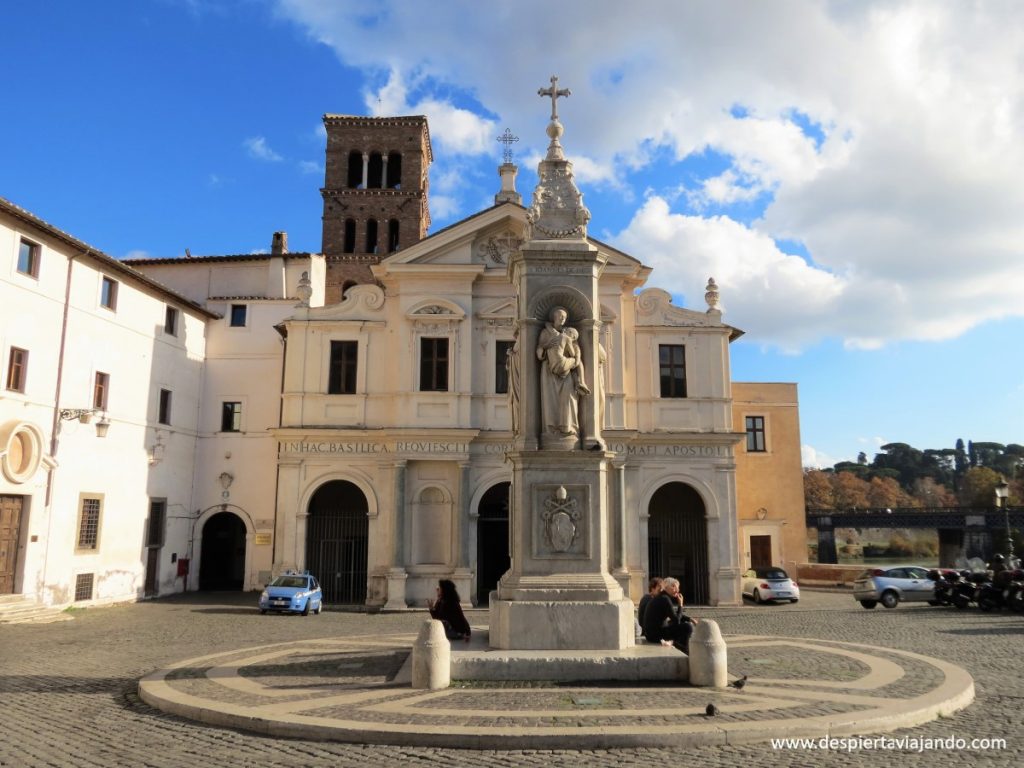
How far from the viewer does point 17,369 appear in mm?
20422

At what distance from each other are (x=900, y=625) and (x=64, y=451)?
21.7 m

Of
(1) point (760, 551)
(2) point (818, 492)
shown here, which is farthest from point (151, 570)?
(2) point (818, 492)

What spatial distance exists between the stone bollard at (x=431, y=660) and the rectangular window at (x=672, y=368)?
18.6 meters

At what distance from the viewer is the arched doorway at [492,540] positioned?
28.4m

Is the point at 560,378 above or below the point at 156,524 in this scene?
above

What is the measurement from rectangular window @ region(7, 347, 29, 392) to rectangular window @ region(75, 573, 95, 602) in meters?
5.85

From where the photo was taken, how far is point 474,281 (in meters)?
26.4

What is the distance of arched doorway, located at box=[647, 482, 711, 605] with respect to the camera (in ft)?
87.4

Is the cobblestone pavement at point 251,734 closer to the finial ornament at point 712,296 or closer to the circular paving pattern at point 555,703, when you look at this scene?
the circular paving pattern at point 555,703

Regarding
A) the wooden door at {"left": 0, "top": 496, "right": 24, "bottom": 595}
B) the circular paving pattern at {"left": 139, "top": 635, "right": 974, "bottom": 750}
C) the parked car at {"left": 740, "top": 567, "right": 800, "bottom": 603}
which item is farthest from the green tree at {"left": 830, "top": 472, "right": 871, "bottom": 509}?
the circular paving pattern at {"left": 139, "top": 635, "right": 974, "bottom": 750}

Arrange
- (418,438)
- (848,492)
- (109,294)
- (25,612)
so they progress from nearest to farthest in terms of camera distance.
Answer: (25,612)
(109,294)
(418,438)
(848,492)

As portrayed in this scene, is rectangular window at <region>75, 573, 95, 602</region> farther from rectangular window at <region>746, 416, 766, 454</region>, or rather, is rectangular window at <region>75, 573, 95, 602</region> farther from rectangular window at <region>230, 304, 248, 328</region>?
rectangular window at <region>746, 416, 766, 454</region>

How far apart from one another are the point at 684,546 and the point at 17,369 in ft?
68.6

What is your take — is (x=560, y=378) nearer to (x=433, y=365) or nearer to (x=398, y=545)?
(x=398, y=545)
